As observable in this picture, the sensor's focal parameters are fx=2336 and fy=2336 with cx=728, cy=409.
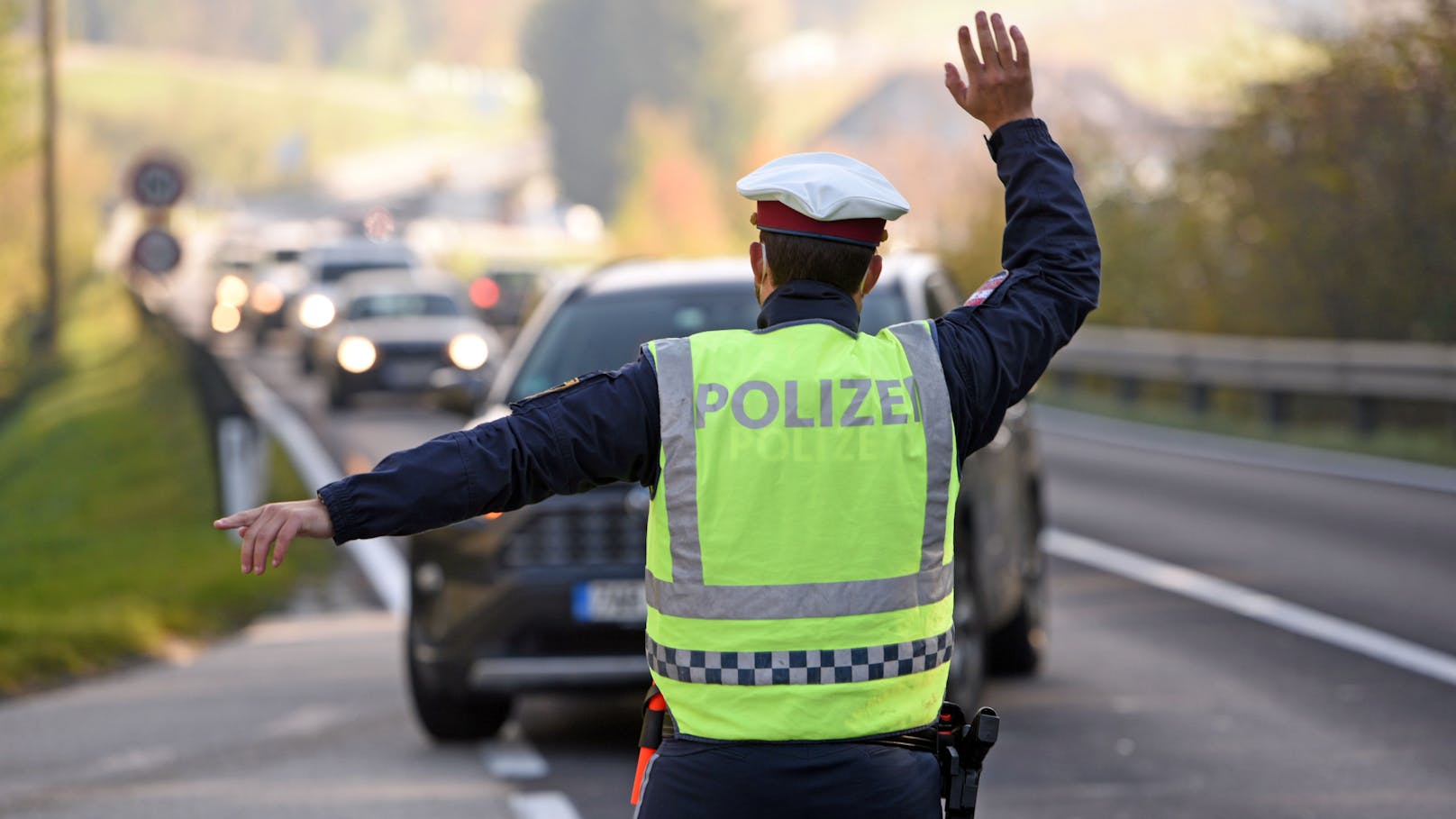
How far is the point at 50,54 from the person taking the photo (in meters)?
36.4

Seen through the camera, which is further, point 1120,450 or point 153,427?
point 153,427

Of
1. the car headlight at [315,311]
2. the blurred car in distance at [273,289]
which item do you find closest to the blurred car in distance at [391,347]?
the car headlight at [315,311]

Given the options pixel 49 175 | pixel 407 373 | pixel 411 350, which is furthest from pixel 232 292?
pixel 407 373

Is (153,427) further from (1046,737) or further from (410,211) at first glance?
(410,211)

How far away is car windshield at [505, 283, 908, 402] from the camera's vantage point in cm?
871

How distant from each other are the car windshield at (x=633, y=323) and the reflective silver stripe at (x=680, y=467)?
5.06 metres

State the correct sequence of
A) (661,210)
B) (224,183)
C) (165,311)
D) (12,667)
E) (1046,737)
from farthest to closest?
1. (224,183)
2. (661,210)
3. (165,311)
4. (12,667)
5. (1046,737)

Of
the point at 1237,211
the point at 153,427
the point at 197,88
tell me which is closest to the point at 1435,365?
the point at 1237,211

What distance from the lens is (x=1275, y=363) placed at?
81.0ft

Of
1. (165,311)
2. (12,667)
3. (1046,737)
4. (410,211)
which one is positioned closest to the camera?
(1046,737)

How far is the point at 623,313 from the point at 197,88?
17698cm

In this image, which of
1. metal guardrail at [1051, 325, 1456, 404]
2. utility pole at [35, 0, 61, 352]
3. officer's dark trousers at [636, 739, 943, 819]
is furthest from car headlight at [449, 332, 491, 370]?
officer's dark trousers at [636, 739, 943, 819]

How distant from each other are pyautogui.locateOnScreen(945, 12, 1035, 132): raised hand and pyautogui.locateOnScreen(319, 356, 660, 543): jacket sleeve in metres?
0.79

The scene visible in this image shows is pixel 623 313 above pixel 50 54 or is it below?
below
